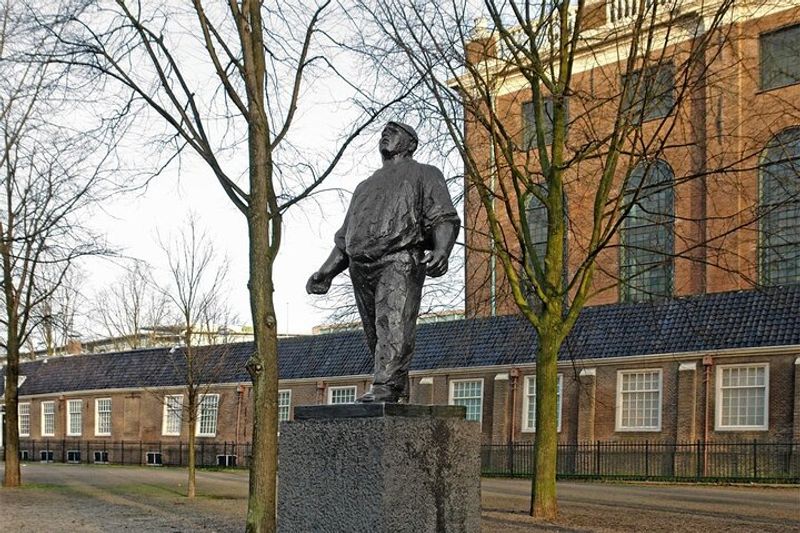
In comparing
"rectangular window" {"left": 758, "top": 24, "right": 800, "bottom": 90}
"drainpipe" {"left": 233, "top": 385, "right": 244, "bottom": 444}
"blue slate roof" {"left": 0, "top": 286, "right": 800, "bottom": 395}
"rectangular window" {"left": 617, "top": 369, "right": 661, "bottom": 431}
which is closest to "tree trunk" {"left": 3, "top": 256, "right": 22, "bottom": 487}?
"blue slate roof" {"left": 0, "top": 286, "right": 800, "bottom": 395}

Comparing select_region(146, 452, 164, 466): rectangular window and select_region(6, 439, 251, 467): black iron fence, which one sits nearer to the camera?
select_region(6, 439, 251, 467): black iron fence

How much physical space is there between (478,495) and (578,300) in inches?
411

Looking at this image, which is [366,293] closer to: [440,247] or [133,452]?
[440,247]

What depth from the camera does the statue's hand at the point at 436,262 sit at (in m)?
6.95

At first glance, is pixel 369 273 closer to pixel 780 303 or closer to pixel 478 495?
pixel 478 495

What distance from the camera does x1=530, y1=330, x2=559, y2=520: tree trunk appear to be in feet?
54.1

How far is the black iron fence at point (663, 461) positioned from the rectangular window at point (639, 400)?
66 centimetres

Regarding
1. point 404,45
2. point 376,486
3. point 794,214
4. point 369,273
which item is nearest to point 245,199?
point 404,45

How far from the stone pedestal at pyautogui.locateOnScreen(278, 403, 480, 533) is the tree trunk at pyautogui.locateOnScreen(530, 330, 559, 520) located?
955 centimetres

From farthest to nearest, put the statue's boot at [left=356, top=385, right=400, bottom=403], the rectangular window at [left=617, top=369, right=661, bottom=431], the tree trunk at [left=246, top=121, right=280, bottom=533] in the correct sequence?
1. the rectangular window at [left=617, top=369, right=661, bottom=431]
2. the tree trunk at [left=246, top=121, right=280, bottom=533]
3. the statue's boot at [left=356, top=385, right=400, bottom=403]

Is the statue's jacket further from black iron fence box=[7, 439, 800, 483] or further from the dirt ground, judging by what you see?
black iron fence box=[7, 439, 800, 483]

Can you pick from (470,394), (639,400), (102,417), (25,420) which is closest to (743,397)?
(639,400)

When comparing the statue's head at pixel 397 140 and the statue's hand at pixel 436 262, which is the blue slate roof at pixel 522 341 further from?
the statue's hand at pixel 436 262

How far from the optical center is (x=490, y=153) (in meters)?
22.1
